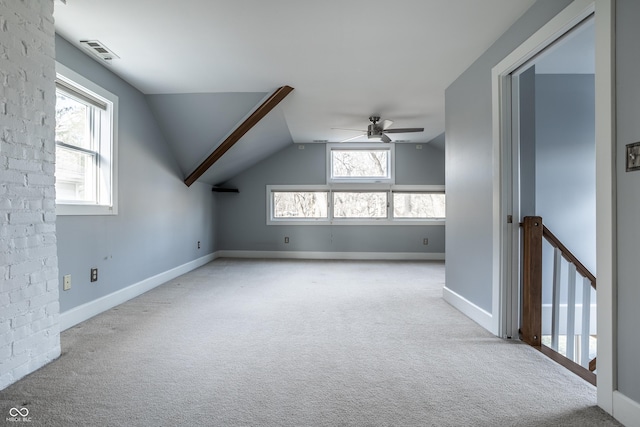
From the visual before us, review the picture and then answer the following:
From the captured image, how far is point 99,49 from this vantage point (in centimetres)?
279

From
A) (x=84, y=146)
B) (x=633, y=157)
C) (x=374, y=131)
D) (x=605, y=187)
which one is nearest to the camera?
(x=633, y=157)

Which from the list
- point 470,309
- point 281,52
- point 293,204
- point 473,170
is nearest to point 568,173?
point 473,170

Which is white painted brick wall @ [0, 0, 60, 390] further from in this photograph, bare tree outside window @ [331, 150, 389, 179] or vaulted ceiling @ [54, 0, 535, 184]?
bare tree outside window @ [331, 150, 389, 179]

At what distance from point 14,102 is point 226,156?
3384mm

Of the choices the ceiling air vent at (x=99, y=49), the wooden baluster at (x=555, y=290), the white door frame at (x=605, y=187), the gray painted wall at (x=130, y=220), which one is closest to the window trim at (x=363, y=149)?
the gray painted wall at (x=130, y=220)

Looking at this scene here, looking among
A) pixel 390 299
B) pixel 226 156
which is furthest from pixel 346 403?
pixel 226 156

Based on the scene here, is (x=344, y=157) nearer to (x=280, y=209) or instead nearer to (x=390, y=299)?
(x=280, y=209)

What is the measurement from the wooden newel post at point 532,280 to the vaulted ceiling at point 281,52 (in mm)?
1518

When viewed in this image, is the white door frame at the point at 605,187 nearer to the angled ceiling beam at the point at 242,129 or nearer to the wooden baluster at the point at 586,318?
the wooden baluster at the point at 586,318

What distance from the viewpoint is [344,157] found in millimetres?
6859

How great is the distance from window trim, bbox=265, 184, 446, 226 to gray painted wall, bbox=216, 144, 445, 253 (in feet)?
0.28

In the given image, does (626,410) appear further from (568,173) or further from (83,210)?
(83,210)

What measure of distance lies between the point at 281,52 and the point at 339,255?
4560 mm

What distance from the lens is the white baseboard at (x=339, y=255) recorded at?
666 centimetres
